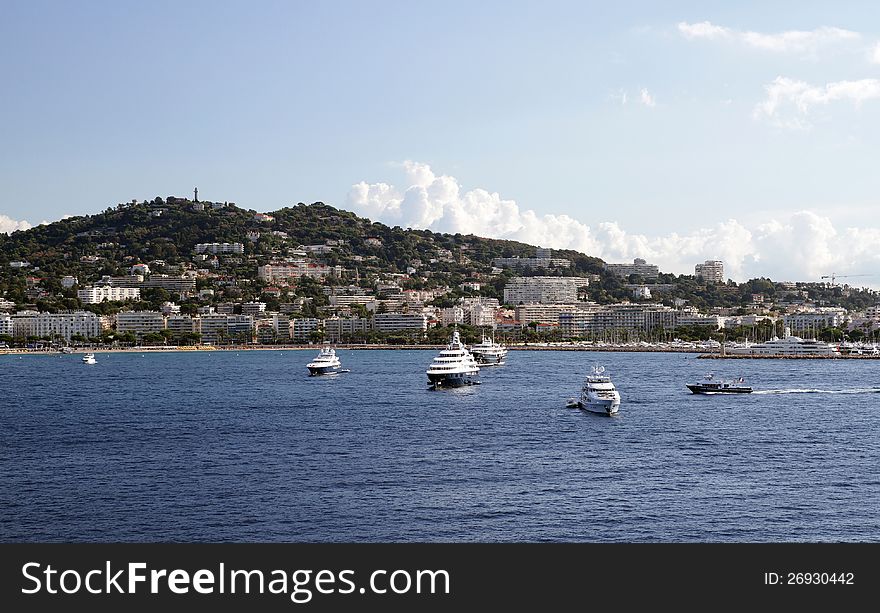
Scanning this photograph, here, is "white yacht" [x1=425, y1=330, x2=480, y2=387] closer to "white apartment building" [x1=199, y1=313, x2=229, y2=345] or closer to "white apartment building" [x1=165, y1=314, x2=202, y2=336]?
"white apartment building" [x1=199, y1=313, x2=229, y2=345]

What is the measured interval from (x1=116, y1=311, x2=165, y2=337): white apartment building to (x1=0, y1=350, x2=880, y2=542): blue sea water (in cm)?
11874

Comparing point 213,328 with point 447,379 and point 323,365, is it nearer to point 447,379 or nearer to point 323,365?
point 323,365

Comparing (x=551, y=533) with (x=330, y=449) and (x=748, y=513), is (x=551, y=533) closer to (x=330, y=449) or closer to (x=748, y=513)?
(x=748, y=513)

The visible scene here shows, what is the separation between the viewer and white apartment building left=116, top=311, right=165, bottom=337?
175m

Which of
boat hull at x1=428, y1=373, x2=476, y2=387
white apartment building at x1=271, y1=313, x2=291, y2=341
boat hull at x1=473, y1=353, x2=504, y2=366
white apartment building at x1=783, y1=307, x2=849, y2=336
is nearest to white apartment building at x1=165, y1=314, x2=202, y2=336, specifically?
white apartment building at x1=271, y1=313, x2=291, y2=341

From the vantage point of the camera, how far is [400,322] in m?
188

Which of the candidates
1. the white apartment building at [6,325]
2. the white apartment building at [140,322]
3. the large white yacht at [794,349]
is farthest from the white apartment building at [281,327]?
the large white yacht at [794,349]

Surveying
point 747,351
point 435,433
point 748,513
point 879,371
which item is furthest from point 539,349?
point 748,513

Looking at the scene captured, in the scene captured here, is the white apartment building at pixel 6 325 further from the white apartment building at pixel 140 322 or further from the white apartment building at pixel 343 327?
the white apartment building at pixel 343 327

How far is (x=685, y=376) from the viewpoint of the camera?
82.1 meters

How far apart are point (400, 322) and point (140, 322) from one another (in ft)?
144

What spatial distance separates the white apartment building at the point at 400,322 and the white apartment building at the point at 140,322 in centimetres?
3682

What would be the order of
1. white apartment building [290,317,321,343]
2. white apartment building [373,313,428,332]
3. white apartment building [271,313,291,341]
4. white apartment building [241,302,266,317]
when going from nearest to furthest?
white apartment building [290,317,321,343], white apartment building [271,313,291,341], white apartment building [373,313,428,332], white apartment building [241,302,266,317]

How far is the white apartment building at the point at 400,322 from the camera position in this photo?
18700 centimetres
